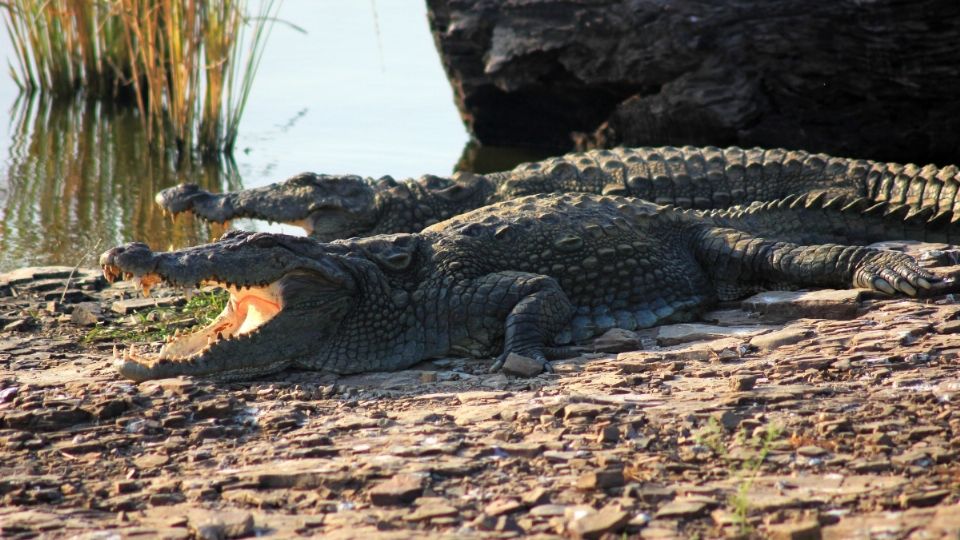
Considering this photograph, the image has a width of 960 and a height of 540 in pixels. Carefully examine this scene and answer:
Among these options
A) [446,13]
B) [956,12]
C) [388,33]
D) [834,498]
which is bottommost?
[834,498]

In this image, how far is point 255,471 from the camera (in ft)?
12.8

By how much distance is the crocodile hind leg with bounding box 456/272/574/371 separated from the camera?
529cm

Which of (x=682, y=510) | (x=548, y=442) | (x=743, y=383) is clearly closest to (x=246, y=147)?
(x=743, y=383)

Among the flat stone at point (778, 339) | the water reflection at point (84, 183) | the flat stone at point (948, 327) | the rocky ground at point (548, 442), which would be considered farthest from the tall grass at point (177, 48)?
the flat stone at point (948, 327)

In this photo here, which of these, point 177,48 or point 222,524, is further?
point 177,48

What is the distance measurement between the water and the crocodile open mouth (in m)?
3.16

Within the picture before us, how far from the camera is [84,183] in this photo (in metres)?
10.9

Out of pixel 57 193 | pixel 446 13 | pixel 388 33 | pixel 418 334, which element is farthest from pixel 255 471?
pixel 388 33

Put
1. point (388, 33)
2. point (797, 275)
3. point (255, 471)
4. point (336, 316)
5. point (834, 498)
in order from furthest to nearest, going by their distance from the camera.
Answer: point (388, 33) → point (797, 275) → point (336, 316) → point (255, 471) → point (834, 498)

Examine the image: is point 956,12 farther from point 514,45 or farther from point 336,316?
point 336,316

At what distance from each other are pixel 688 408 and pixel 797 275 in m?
1.94

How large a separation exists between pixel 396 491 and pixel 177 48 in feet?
26.8

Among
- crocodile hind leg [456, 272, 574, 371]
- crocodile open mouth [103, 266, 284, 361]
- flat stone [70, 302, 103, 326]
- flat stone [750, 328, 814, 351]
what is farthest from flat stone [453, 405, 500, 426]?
flat stone [70, 302, 103, 326]

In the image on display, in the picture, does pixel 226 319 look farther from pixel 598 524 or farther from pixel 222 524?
pixel 598 524
